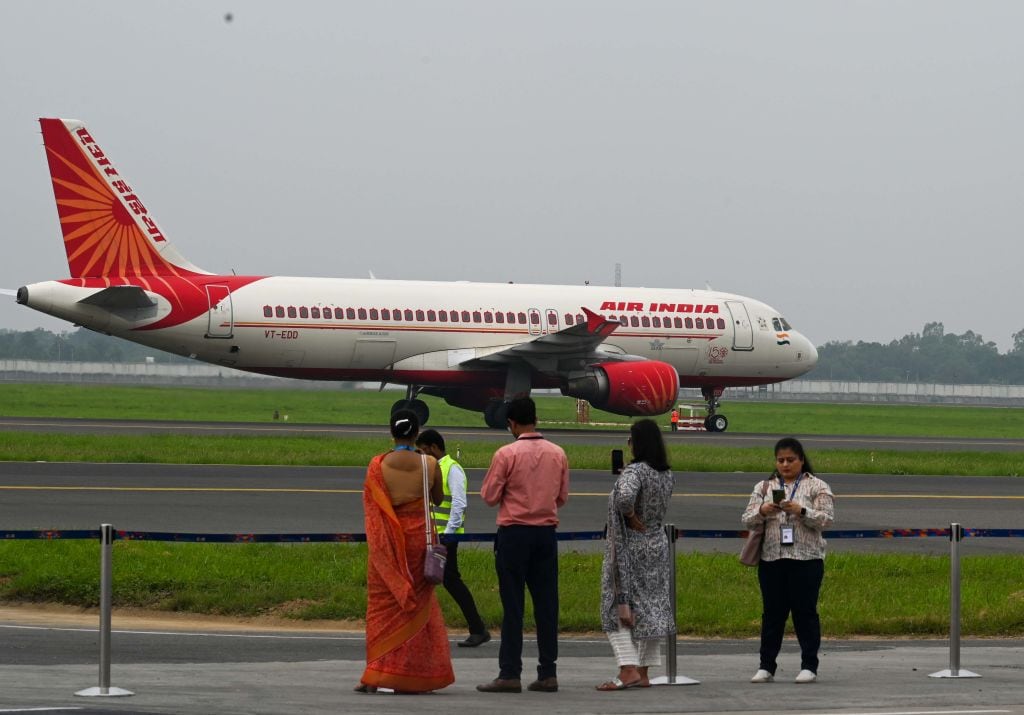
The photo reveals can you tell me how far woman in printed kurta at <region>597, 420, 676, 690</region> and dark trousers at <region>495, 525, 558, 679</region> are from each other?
0.39 meters

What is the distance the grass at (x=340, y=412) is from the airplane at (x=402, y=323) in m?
8.97

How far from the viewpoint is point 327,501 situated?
79.7 feet

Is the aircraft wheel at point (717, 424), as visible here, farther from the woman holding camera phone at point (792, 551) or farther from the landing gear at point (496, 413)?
the woman holding camera phone at point (792, 551)

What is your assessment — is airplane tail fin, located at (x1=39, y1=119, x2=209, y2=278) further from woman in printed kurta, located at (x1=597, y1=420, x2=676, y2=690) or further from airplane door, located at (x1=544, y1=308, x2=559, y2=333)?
woman in printed kurta, located at (x1=597, y1=420, x2=676, y2=690)

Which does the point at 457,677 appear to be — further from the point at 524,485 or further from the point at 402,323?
the point at 402,323

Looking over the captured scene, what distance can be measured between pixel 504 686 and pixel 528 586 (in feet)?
2.32

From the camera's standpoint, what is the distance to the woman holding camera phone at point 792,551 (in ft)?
37.5

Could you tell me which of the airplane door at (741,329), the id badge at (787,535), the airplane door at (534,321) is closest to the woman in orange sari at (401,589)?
the id badge at (787,535)

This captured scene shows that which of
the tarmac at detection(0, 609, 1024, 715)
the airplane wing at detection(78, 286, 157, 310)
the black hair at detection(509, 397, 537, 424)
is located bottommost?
the tarmac at detection(0, 609, 1024, 715)

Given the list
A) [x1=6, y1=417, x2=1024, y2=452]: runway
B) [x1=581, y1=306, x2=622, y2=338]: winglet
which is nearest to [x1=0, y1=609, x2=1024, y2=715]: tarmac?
[x1=6, y1=417, x2=1024, y2=452]: runway

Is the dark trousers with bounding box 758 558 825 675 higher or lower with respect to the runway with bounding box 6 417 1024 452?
lower

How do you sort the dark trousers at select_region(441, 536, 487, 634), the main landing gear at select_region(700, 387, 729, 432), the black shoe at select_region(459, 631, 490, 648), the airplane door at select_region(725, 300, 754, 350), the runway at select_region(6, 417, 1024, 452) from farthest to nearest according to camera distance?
the main landing gear at select_region(700, 387, 729, 432) < the airplane door at select_region(725, 300, 754, 350) < the runway at select_region(6, 417, 1024, 452) < the black shoe at select_region(459, 631, 490, 648) < the dark trousers at select_region(441, 536, 487, 634)

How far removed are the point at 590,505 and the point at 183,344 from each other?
61.6 feet

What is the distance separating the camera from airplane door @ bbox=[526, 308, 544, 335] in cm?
4509
